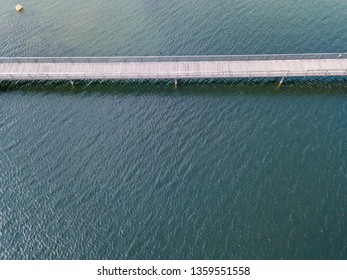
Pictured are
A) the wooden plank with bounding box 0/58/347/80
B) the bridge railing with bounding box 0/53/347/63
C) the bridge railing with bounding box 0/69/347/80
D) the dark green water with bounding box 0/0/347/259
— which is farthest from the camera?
the bridge railing with bounding box 0/53/347/63

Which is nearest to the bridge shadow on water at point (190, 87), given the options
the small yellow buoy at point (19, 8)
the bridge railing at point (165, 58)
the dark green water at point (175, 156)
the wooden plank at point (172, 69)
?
the dark green water at point (175, 156)

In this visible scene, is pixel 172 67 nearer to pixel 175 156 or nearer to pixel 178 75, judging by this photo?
pixel 178 75

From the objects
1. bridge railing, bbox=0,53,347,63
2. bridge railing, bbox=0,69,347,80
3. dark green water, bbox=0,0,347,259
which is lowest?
dark green water, bbox=0,0,347,259

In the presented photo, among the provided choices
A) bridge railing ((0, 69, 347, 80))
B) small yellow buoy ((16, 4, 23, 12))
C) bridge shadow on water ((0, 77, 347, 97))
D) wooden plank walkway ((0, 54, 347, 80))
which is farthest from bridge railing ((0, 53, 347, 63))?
small yellow buoy ((16, 4, 23, 12))

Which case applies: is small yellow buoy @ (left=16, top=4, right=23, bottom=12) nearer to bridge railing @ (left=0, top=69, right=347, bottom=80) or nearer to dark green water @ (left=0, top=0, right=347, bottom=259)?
dark green water @ (left=0, top=0, right=347, bottom=259)

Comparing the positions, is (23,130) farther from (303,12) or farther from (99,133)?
(303,12)

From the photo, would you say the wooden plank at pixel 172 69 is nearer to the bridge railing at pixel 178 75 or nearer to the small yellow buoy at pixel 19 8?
the bridge railing at pixel 178 75

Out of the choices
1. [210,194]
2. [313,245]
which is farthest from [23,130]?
[313,245]
